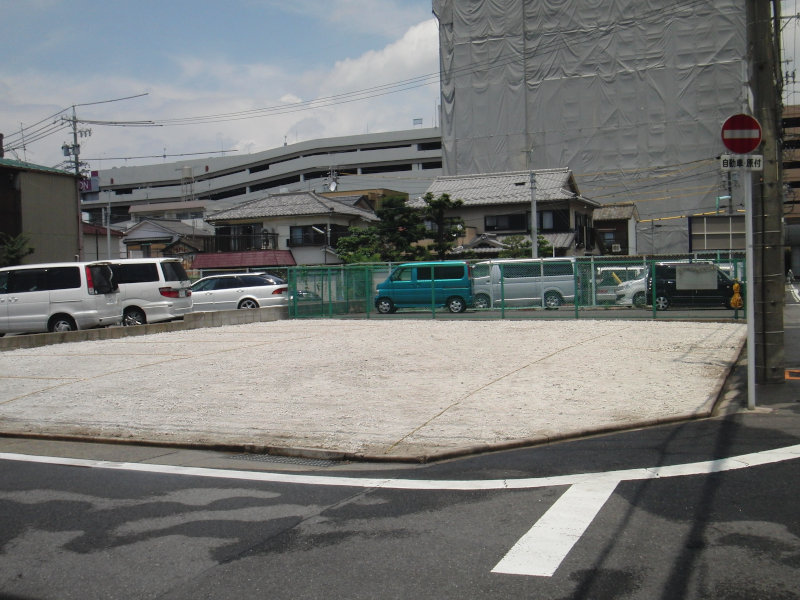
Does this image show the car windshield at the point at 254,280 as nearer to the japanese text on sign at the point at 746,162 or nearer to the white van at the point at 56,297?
the white van at the point at 56,297

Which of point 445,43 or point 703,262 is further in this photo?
point 445,43

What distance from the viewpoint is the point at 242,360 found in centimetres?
1287

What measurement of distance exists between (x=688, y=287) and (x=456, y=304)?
23.0ft

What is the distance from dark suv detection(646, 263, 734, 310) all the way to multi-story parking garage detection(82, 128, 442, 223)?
4826 cm

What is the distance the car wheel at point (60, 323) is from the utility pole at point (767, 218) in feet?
47.1

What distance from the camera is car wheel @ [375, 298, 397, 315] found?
24.3 m

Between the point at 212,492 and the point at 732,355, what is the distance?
9.60 metres

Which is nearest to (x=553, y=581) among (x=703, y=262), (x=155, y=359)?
(x=155, y=359)

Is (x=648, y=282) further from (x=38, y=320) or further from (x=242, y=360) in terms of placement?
(x=38, y=320)

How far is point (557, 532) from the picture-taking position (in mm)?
4801

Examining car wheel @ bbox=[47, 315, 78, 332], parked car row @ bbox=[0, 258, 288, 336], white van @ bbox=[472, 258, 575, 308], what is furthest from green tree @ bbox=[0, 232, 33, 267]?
white van @ bbox=[472, 258, 575, 308]

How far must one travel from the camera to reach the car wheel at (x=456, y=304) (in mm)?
23312

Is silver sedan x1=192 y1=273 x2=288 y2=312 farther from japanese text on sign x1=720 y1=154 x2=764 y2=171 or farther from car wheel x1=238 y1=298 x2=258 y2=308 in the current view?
japanese text on sign x1=720 y1=154 x2=764 y2=171

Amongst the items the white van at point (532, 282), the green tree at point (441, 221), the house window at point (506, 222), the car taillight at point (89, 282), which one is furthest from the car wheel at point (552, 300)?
the house window at point (506, 222)
